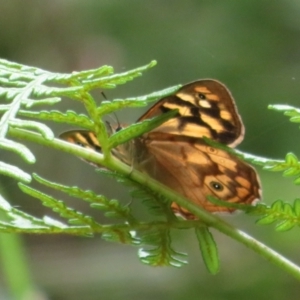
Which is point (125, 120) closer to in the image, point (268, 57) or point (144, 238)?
point (268, 57)

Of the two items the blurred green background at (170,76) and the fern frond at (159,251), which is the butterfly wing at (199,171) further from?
the blurred green background at (170,76)

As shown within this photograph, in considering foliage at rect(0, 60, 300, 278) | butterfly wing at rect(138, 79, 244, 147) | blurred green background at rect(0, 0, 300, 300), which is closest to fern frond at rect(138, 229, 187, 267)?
foliage at rect(0, 60, 300, 278)

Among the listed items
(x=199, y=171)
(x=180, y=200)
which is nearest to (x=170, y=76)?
(x=199, y=171)

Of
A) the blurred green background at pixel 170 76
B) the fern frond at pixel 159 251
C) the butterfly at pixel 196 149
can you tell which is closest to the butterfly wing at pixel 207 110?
the butterfly at pixel 196 149

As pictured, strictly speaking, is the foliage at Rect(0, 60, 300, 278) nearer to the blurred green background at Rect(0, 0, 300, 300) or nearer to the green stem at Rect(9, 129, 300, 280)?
the green stem at Rect(9, 129, 300, 280)

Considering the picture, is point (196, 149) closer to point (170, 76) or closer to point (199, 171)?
point (199, 171)

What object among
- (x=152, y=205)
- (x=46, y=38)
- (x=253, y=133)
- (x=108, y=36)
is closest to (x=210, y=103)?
(x=152, y=205)
